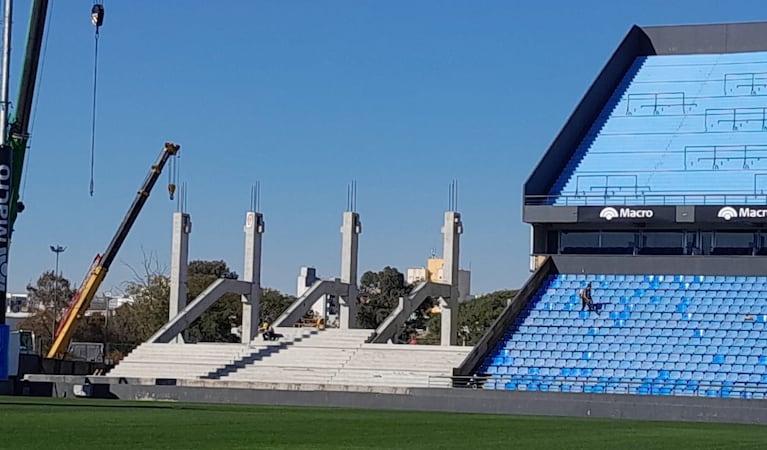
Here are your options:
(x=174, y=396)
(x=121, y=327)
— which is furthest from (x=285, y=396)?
(x=121, y=327)

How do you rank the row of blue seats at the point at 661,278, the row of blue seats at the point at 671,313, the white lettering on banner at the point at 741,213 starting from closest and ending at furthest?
the row of blue seats at the point at 671,313 < the white lettering on banner at the point at 741,213 < the row of blue seats at the point at 661,278

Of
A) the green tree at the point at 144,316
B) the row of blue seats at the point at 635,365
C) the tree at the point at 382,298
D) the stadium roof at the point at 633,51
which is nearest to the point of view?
the row of blue seats at the point at 635,365

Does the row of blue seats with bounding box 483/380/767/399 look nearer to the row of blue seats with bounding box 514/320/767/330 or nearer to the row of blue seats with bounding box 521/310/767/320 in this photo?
the row of blue seats with bounding box 514/320/767/330

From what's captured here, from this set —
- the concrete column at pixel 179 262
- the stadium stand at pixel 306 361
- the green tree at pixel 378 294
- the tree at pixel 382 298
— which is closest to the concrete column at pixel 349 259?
the stadium stand at pixel 306 361

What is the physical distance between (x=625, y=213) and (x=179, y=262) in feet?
73.0

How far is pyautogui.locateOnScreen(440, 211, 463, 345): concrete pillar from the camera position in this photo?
65.2 meters

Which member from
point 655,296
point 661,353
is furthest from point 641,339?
point 655,296

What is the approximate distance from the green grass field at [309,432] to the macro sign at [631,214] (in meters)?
20.9

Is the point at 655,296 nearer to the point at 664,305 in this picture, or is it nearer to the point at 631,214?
the point at 664,305

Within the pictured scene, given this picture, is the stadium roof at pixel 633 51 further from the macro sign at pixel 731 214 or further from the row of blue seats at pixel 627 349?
the row of blue seats at pixel 627 349

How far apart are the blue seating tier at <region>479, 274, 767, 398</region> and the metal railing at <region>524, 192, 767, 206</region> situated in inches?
120

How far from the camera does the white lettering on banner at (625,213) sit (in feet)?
185

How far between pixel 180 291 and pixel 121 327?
43420mm

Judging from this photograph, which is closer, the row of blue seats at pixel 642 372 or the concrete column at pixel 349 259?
the row of blue seats at pixel 642 372
